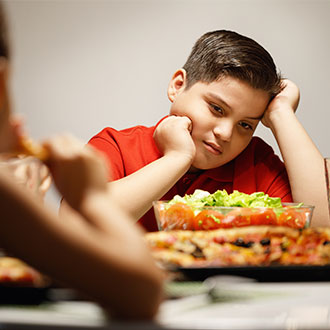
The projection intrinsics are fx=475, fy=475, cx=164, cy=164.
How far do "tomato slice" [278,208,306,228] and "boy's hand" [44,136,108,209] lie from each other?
61 centimetres

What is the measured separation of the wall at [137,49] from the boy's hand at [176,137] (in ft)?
4.78

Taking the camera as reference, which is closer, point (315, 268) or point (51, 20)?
point (315, 268)

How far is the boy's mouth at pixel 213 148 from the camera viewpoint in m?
1.40

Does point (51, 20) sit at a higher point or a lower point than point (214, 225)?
higher

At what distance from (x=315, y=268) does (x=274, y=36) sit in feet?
8.16

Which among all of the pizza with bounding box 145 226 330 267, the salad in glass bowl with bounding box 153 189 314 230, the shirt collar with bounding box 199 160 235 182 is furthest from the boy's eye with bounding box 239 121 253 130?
the pizza with bounding box 145 226 330 267

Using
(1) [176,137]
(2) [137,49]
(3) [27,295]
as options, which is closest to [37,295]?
(3) [27,295]

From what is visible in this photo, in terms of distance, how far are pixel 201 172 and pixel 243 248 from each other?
985mm

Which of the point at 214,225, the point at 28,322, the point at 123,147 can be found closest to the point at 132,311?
the point at 28,322

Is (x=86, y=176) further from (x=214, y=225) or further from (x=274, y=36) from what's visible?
(x=274, y=36)

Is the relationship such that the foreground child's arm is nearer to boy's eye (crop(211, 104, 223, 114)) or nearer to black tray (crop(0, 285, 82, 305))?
black tray (crop(0, 285, 82, 305))

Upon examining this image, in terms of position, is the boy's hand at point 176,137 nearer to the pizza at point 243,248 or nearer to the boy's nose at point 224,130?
the boy's nose at point 224,130

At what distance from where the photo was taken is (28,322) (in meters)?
0.35

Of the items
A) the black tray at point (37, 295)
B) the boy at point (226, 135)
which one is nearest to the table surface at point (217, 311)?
the black tray at point (37, 295)
